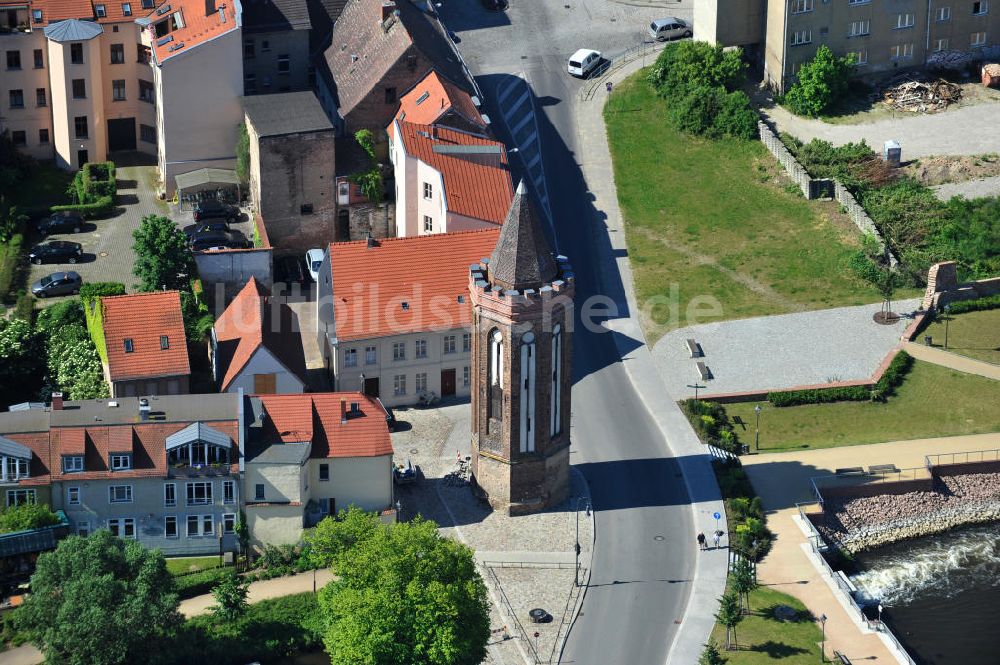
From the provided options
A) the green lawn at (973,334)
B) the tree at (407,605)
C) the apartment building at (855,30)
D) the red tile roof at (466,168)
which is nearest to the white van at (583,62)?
the apartment building at (855,30)

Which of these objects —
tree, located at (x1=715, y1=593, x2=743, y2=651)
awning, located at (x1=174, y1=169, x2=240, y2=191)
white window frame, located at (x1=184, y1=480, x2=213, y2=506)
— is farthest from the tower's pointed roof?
awning, located at (x1=174, y1=169, x2=240, y2=191)

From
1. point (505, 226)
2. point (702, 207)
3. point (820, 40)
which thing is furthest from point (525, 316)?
point (820, 40)

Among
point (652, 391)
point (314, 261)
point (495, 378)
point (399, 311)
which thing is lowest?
point (652, 391)

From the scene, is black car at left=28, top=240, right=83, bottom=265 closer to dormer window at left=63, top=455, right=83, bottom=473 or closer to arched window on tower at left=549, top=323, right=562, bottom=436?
dormer window at left=63, top=455, right=83, bottom=473

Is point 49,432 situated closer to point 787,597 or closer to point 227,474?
point 227,474

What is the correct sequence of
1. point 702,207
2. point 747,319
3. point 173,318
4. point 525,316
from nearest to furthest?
point 525,316, point 173,318, point 747,319, point 702,207

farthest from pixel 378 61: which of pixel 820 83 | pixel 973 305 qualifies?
pixel 973 305

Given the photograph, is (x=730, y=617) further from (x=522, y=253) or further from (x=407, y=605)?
(x=522, y=253)
